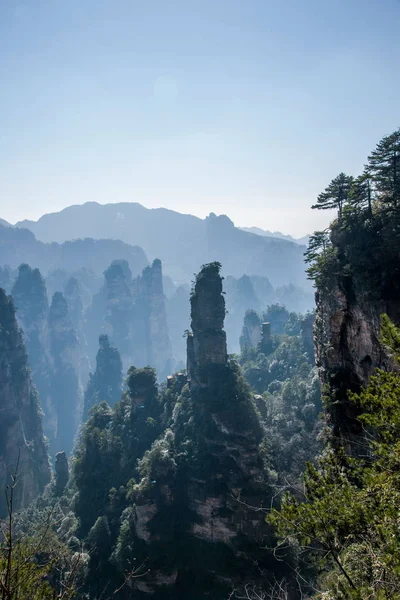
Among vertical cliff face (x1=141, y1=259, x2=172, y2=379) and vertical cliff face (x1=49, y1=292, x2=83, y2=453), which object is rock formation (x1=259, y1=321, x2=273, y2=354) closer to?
vertical cliff face (x1=49, y1=292, x2=83, y2=453)

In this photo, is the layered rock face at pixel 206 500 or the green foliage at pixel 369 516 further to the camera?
the layered rock face at pixel 206 500

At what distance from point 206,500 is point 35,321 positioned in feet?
352

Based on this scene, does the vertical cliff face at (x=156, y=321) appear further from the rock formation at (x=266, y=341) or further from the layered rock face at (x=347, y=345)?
the layered rock face at (x=347, y=345)

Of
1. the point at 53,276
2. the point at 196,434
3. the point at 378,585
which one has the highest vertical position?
the point at 53,276

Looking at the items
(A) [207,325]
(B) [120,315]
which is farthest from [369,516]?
(B) [120,315]

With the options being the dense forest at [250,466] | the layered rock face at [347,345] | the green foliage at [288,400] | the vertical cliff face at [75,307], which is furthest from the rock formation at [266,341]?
the vertical cliff face at [75,307]

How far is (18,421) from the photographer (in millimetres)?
64250

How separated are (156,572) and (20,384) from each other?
180 ft

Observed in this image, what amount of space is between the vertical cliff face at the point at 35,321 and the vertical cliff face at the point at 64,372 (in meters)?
2.21

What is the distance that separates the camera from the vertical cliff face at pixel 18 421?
60.5 meters

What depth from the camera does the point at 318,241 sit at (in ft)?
82.4

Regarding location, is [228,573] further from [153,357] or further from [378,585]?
[153,357]

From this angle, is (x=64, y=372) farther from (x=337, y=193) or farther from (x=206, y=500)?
(x=337, y=193)

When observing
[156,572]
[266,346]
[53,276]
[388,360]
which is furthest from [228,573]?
[53,276]
